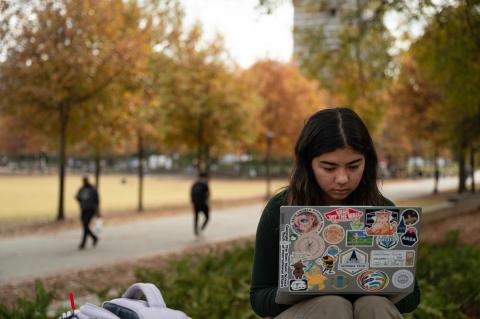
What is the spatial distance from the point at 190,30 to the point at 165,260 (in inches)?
685

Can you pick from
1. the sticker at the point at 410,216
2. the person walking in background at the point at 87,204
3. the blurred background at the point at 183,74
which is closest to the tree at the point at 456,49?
the blurred background at the point at 183,74

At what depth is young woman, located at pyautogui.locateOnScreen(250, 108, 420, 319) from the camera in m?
2.43

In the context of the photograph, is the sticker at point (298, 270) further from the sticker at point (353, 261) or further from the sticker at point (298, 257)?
the sticker at point (353, 261)

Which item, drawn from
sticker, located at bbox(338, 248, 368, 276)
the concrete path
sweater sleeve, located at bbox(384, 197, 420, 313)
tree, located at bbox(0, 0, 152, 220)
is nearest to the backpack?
sticker, located at bbox(338, 248, 368, 276)

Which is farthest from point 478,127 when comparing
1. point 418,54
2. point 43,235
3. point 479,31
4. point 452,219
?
point 43,235

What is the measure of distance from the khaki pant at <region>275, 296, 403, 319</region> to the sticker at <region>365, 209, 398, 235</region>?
268mm

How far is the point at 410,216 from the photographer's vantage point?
2213 millimetres

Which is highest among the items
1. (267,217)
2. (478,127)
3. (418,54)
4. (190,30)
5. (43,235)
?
(190,30)

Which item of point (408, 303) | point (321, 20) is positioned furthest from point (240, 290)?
point (321, 20)

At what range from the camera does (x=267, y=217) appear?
2.57 metres

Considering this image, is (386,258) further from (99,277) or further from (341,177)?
(99,277)

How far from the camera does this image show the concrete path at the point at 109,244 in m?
9.74

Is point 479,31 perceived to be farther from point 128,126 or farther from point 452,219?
point 128,126

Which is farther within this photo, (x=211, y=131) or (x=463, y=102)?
(x=211, y=131)
